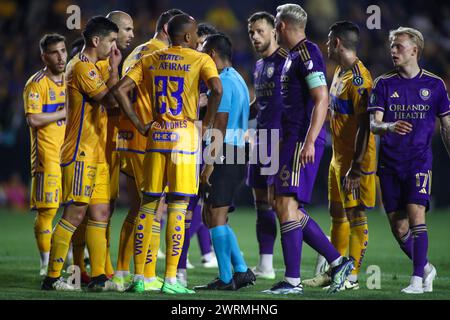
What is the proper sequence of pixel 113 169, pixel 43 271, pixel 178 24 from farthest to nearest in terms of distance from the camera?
pixel 43 271 < pixel 113 169 < pixel 178 24

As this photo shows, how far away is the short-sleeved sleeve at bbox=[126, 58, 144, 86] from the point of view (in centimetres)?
744

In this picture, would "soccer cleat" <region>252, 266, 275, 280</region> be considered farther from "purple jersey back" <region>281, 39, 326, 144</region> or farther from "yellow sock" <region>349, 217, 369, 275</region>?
"purple jersey back" <region>281, 39, 326, 144</region>

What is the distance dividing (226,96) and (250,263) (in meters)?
2.92

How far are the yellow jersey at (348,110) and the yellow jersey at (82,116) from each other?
86.5 inches

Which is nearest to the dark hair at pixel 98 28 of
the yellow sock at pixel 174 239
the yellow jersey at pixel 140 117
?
the yellow jersey at pixel 140 117

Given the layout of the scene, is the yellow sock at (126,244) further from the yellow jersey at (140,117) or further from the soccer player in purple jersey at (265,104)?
the soccer player in purple jersey at (265,104)

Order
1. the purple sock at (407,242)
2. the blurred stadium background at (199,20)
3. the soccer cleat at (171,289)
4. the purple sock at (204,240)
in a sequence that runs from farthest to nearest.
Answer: the blurred stadium background at (199,20) → the purple sock at (204,240) → the purple sock at (407,242) → the soccer cleat at (171,289)

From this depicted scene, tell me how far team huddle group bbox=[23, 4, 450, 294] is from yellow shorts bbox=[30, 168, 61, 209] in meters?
0.04

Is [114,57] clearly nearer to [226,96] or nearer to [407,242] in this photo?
[226,96]

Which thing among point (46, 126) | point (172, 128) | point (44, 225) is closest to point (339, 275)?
point (172, 128)

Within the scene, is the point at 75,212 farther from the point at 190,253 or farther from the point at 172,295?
the point at 190,253

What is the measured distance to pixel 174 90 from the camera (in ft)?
24.3

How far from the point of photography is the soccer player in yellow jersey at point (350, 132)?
26.8 feet

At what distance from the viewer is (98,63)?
26.0 feet
